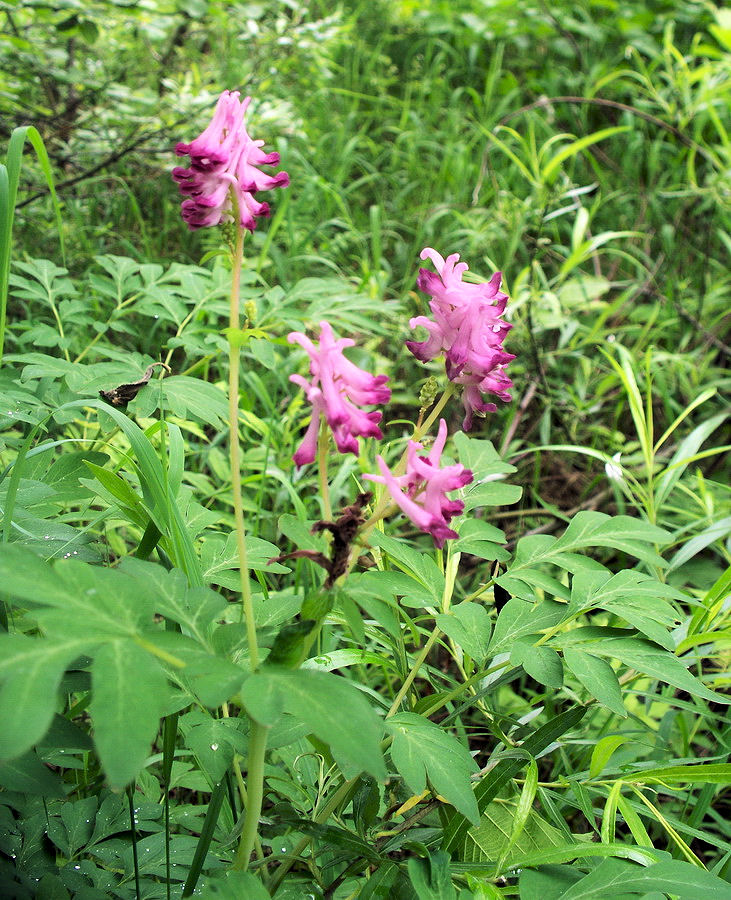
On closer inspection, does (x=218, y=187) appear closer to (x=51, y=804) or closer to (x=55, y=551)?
(x=55, y=551)

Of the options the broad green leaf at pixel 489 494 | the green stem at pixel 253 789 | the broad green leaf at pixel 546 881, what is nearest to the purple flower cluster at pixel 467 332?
the broad green leaf at pixel 489 494

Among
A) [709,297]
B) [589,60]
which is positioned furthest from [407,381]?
[589,60]

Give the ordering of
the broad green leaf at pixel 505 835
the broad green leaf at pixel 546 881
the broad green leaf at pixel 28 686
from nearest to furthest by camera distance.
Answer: the broad green leaf at pixel 28 686, the broad green leaf at pixel 546 881, the broad green leaf at pixel 505 835

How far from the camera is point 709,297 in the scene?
304 cm

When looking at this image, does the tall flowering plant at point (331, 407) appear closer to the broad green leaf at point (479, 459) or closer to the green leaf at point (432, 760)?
the green leaf at point (432, 760)

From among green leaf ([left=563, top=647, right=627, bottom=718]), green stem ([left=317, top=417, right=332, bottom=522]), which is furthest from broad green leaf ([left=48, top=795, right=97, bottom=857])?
green leaf ([left=563, top=647, right=627, bottom=718])

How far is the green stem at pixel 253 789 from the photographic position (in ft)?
2.71

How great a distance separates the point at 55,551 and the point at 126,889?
46cm

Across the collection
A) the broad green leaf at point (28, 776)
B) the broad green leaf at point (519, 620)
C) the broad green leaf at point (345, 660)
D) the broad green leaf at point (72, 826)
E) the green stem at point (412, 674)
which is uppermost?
the broad green leaf at point (519, 620)

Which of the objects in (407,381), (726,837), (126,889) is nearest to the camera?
(126,889)

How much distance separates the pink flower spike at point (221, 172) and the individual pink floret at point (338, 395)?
0.74 feet

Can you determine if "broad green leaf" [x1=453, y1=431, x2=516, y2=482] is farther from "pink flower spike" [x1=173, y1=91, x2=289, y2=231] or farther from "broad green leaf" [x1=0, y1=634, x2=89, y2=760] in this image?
"broad green leaf" [x1=0, y1=634, x2=89, y2=760]

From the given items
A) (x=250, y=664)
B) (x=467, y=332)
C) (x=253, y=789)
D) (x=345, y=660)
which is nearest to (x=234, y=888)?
(x=253, y=789)

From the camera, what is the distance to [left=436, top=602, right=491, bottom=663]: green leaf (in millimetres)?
951
